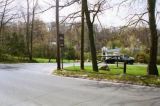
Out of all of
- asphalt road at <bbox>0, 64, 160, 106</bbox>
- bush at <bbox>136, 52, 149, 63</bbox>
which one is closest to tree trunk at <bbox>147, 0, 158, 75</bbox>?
asphalt road at <bbox>0, 64, 160, 106</bbox>

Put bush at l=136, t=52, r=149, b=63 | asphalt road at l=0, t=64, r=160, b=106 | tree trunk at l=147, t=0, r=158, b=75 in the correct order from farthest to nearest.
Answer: bush at l=136, t=52, r=149, b=63
tree trunk at l=147, t=0, r=158, b=75
asphalt road at l=0, t=64, r=160, b=106

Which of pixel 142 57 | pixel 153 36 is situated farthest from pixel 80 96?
pixel 142 57

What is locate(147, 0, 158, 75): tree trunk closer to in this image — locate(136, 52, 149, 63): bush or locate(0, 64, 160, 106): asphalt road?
locate(0, 64, 160, 106): asphalt road

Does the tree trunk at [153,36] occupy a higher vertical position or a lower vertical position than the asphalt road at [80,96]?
higher

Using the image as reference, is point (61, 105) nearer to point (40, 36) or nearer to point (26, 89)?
point (26, 89)

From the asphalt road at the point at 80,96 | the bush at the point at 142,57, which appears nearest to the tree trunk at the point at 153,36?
the asphalt road at the point at 80,96

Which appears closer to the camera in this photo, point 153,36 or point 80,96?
point 80,96

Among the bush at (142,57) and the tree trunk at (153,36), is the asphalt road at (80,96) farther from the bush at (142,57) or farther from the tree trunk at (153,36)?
the bush at (142,57)

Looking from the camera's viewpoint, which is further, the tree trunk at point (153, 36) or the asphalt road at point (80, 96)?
the tree trunk at point (153, 36)

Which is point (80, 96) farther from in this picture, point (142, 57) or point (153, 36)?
point (142, 57)

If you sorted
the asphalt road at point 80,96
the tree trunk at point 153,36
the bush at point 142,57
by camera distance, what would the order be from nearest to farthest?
1. the asphalt road at point 80,96
2. the tree trunk at point 153,36
3. the bush at point 142,57

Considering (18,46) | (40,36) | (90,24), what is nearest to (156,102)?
(90,24)

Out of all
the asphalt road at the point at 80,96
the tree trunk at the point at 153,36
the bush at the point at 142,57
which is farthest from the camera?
the bush at the point at 142,57

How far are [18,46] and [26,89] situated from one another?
152ft
